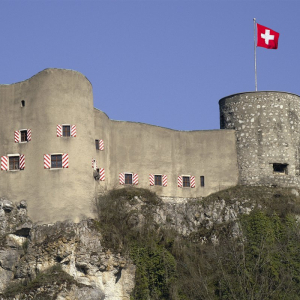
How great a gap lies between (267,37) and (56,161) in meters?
21.2

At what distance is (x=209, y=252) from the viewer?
6469cm

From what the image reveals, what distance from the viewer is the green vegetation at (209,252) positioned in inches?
2400

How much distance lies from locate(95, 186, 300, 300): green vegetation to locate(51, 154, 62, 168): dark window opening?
4083 millimetres

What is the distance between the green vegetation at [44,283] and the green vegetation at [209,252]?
4.06m

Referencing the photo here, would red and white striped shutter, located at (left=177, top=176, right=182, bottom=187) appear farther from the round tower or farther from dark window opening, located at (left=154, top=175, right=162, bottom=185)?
the round tower

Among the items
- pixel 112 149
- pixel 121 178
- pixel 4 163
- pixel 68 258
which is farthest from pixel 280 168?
pixel 4 163

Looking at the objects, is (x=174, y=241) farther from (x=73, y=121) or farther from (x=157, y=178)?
(x=73, y=121)

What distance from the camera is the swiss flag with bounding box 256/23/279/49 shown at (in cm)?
7388

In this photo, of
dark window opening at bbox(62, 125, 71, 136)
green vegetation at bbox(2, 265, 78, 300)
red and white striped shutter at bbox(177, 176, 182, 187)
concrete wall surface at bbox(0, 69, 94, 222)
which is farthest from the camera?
red and white striped shutter at bbox(177, 176, 182, 187)

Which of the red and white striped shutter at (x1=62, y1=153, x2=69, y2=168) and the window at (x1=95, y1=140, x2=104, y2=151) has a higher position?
the window at (x1=95, y1=140, x2=104, y2=151)

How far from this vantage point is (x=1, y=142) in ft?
214

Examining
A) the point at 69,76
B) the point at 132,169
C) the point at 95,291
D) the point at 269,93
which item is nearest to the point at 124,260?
the point at 95,291

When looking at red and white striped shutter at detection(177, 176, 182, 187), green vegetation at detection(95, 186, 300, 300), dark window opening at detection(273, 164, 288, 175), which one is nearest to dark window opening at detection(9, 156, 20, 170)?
green vegetation at detection(95, 186, 300, 300)

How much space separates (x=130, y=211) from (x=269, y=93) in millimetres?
14806
